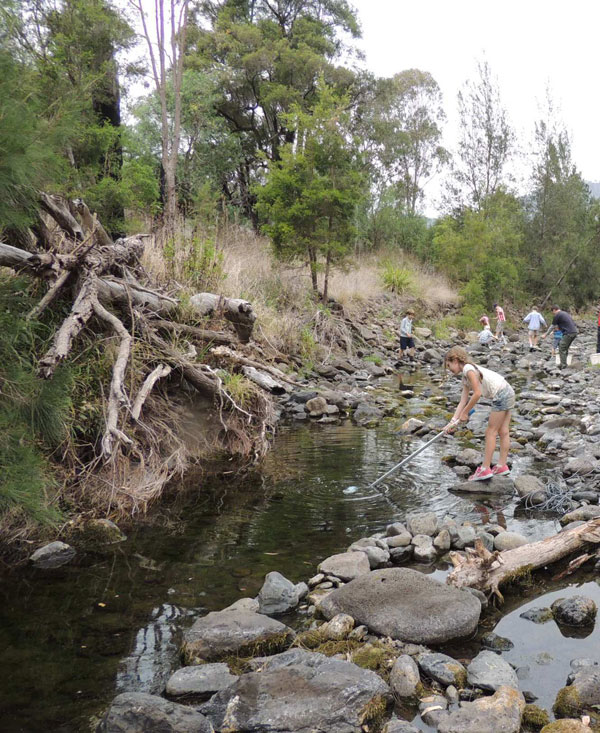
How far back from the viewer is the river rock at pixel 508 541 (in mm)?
4801

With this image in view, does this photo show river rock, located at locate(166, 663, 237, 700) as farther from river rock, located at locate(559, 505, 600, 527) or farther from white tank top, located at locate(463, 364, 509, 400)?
white tank top, located at locate(463, 364, 509, 400)

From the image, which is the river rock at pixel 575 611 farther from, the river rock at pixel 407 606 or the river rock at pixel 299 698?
the river rock at pixel 299 698

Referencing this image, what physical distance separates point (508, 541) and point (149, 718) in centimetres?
325

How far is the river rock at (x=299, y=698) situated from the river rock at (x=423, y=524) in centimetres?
224

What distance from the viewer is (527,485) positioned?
6215mm

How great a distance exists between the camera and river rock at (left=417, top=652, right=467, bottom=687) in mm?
3082

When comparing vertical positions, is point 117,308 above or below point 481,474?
above

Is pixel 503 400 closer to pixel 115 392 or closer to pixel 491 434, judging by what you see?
pixel 491 434

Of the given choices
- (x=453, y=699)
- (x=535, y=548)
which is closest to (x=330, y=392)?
(x=535, y=548)

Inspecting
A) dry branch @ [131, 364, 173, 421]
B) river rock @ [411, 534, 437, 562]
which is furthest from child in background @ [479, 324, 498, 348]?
river rock @ [411, 534, 437, 562]

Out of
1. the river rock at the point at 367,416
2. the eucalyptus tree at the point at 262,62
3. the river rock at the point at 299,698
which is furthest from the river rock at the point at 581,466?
the eucalyptus tree at the point at 262,62

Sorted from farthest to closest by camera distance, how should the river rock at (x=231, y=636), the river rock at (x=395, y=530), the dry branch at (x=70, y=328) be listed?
the river rock at (x=395, y=530), the dry branch at (x=70, y=328), the river rock at (x=231, y=636)

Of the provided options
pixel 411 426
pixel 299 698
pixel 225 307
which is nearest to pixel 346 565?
pixel 299 698

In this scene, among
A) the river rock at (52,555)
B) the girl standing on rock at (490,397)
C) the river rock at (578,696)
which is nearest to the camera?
the river rock at (578,696)
